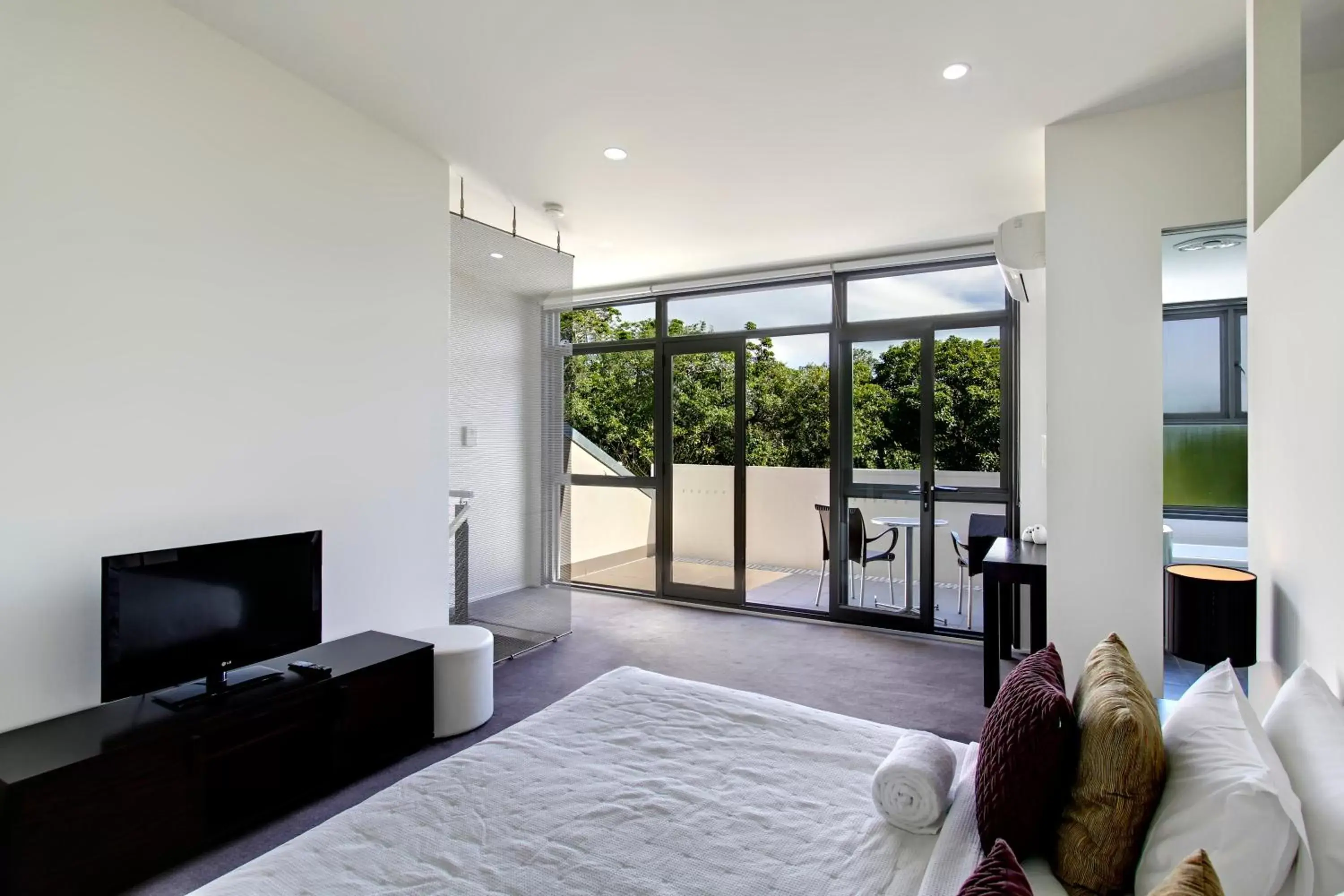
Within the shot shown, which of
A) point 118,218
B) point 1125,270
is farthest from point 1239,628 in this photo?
point 118,218

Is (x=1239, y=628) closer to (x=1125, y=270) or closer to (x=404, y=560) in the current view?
(x=1125, y=270)

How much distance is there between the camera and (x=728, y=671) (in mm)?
4023

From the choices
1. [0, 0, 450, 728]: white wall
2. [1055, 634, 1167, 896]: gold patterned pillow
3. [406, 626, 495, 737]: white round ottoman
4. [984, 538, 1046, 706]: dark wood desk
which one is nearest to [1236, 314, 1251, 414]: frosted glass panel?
[984, 538, 1046, 706]: dark wood desk

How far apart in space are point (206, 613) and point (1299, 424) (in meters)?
3.26

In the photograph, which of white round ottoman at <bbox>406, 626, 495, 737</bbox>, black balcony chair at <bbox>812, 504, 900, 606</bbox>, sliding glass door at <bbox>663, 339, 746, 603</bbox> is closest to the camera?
white round ottoman at <bbox>406, 626, 495, 737</bbox>

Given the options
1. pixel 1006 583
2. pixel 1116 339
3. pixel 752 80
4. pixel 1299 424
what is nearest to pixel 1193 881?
pixel 1299 424

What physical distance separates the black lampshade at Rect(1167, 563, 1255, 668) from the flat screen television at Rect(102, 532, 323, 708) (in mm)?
3014

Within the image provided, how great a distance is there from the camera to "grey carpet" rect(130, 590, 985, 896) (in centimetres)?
258

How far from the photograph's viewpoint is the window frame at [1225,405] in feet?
11.2

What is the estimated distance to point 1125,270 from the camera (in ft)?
9.58

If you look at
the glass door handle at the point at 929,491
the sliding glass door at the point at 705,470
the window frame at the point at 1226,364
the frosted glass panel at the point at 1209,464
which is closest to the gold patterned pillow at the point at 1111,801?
the window frame at the point at 1226,364

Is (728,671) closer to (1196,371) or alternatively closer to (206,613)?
(206,613)

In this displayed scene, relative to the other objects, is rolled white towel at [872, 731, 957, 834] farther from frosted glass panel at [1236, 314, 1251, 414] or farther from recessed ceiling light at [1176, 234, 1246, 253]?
frosted glass panel at [1236, 314, 1251, 414]

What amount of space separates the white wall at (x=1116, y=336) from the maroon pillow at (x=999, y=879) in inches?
95.7
